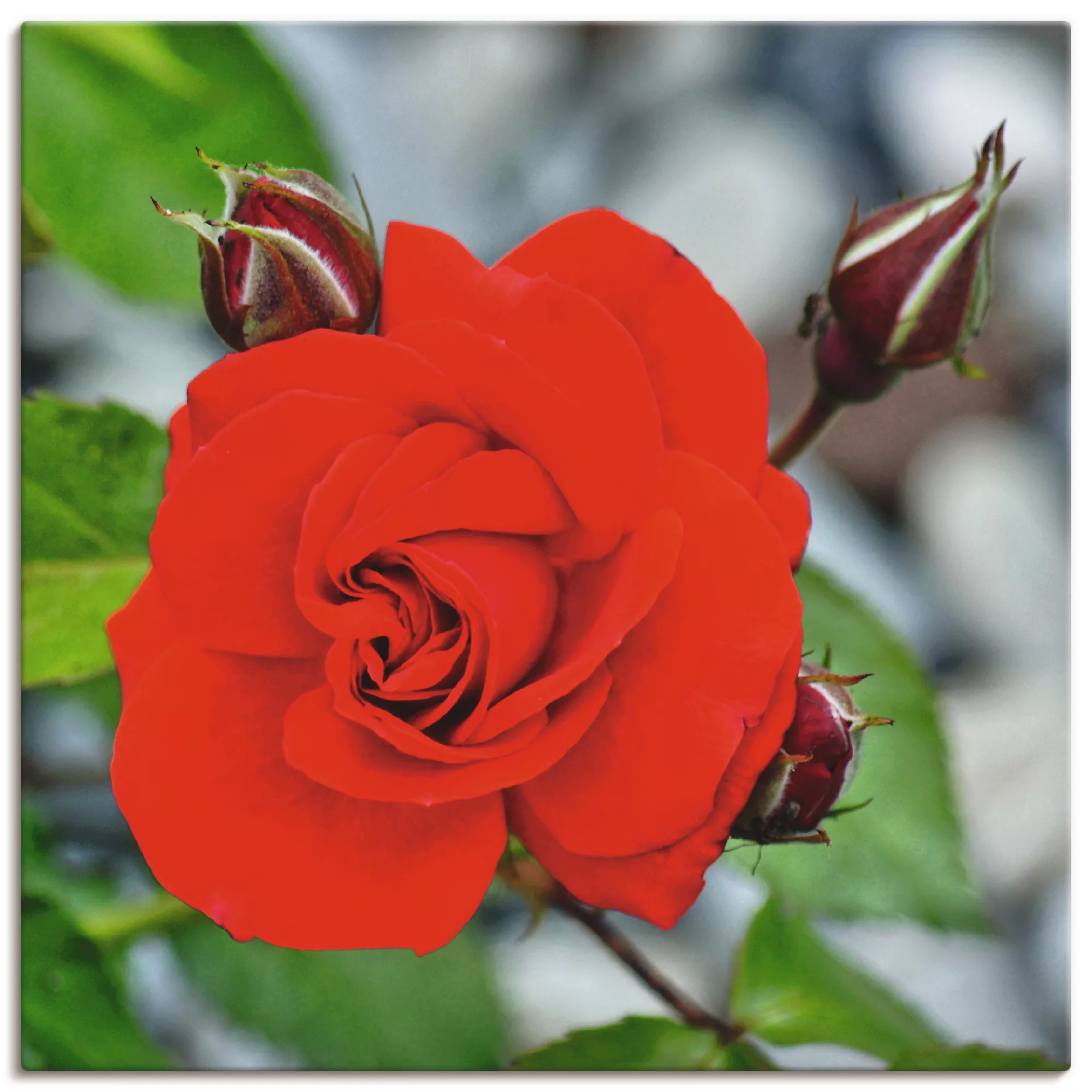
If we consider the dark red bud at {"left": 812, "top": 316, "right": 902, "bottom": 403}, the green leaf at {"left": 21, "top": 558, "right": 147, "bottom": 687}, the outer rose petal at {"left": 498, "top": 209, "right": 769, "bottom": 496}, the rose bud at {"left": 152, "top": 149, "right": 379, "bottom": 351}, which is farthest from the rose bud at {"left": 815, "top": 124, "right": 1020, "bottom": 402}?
the green leaf at {"left": 21, "top": 558, "right": 147, "bottom": 687}

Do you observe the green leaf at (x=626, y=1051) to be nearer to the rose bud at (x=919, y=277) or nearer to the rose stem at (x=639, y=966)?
the rose stem at (x=639, y=966)

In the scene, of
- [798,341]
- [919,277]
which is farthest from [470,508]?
[798,341]

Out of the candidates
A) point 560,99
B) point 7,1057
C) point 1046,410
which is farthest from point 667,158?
point 7,1057

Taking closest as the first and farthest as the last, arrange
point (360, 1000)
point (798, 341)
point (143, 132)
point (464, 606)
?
point (464, 606), point (143, 132), point (360, 1000), point (798, 341)

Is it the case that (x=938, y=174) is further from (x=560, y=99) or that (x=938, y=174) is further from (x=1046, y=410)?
(x=560, y=99)

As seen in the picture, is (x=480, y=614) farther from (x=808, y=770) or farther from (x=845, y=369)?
(x=845, y=369)

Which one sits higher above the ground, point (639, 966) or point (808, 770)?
point (808, 770)

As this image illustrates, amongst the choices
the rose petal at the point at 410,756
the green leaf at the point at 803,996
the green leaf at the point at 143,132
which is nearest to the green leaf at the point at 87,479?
the green leaf at the point at 143,132
